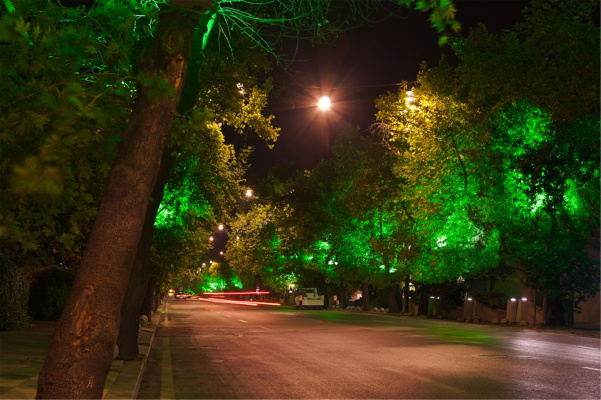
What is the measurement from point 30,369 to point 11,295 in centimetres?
812

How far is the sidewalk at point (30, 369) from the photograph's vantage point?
802 cm

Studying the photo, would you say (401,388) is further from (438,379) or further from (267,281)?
(267,281)

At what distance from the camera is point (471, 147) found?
30844 millimetres

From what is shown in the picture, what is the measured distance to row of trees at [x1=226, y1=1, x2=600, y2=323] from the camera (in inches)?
1054

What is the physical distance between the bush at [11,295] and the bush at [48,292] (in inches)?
148

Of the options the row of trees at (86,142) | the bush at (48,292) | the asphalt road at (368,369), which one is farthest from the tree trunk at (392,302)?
the row of trees at (86,142)

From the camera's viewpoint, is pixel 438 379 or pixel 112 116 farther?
pixel 438 379

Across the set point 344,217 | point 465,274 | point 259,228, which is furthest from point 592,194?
point 259,228

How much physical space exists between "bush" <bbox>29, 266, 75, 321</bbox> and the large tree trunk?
57.8 ft

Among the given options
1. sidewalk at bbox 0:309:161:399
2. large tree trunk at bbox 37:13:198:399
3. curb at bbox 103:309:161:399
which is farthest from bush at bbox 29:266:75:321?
large tree trunk at bbox 37:13:198:399

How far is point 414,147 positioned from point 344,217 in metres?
17.9

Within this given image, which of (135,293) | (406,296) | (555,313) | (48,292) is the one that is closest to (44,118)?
(135,293)

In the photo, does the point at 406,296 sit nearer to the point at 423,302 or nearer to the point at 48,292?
the point at 423,302

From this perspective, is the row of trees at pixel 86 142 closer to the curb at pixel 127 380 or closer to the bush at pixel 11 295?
the curb at pixel 127 380
